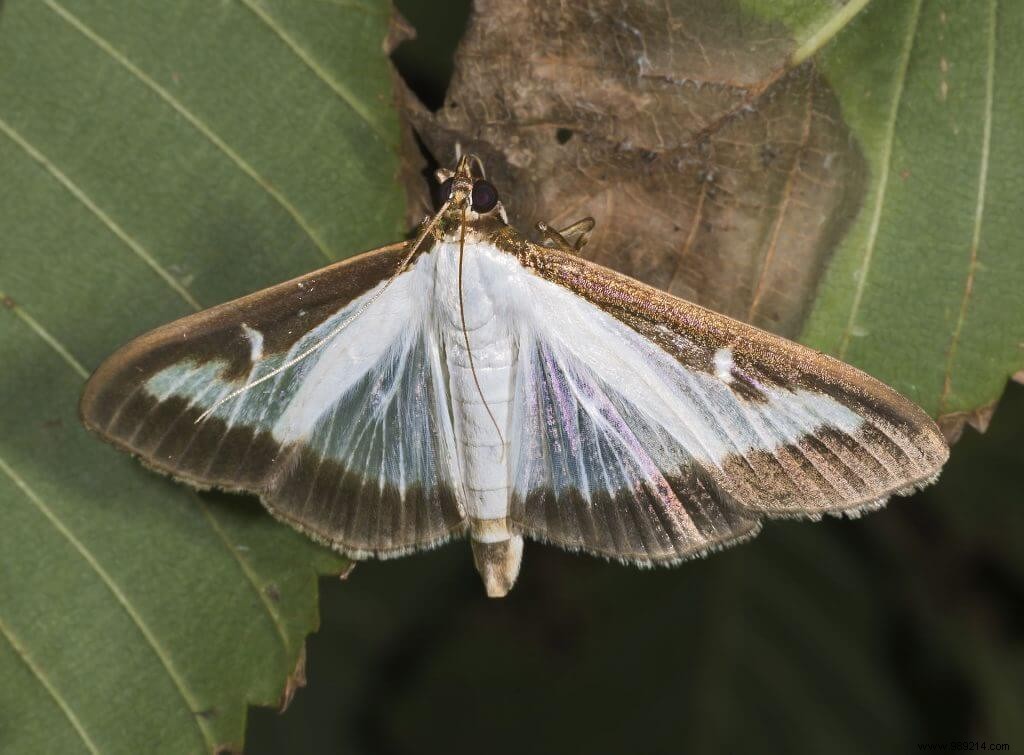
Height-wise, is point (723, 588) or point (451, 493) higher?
point (451, 493)

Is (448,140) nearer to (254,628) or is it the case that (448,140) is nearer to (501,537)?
(501,537)

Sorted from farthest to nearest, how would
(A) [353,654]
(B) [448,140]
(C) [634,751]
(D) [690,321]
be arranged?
1. (A) [353,654]
2. (C) [634,751]
3. (B) [448,140]
4. (D) [690,321]

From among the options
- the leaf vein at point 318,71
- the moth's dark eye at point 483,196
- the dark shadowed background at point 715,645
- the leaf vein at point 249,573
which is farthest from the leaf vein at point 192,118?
the dark shadowed background at point 715,645

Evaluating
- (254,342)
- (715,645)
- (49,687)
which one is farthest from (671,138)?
(715,645)

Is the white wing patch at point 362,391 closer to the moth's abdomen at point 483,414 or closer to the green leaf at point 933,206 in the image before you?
the moth's abdomen at point 483,414

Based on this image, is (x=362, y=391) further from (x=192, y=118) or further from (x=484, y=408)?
(x=192, y=118)

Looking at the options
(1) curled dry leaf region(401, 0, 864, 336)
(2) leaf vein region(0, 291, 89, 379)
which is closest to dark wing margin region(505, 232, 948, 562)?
(1) curled dry leaf region(401, 0, 864, 336)

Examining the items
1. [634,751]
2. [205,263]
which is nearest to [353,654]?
[634,751]
